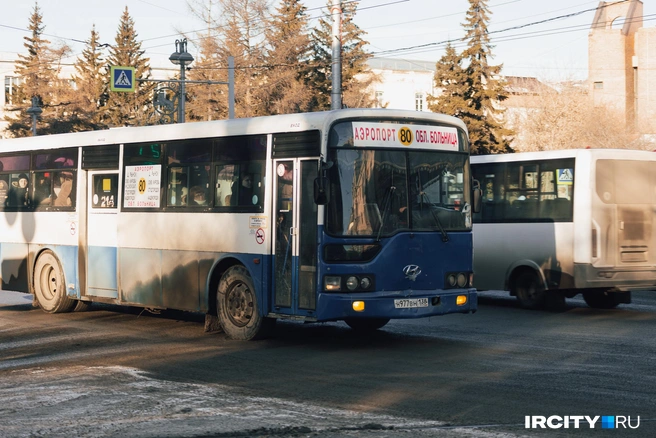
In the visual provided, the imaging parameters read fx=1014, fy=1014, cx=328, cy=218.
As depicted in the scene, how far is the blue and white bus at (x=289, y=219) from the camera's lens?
40.4ft

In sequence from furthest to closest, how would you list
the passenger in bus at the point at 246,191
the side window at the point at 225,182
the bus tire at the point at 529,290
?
the bus tire at the point at 529,290
the side window at the point at 225,182
the passenger in bus at the point at 246,191

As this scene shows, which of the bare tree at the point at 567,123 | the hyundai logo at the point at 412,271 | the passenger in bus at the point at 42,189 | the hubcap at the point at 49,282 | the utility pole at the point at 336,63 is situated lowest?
the hubcap at the point at 49,282

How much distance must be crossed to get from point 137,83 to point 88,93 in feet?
23.6

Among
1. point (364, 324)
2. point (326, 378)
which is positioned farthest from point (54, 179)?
point (326, 378)

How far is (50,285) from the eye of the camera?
17484 mm

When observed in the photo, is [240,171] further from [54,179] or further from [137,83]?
[137,83]

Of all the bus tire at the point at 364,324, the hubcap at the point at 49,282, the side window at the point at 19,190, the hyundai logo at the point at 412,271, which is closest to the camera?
the hyundai logo at the point at 412,271

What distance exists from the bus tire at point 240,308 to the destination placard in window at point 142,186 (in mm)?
2142

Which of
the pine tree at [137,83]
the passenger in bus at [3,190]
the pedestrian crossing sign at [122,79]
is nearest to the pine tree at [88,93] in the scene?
the pine tree at [137,83]

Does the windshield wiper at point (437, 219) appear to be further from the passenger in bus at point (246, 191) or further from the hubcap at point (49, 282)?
the hubcap at point (49, 282)

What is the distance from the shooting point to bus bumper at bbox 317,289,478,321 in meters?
12.1

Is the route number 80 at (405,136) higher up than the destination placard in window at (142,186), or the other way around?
the route number 80 at (405,136)

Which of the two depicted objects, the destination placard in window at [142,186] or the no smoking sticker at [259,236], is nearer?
the no smoking sticker at [259,236]

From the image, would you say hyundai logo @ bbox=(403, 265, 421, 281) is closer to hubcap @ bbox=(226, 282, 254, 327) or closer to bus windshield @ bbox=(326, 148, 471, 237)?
bus windshield @ bbox=(326, 148, 471, 237)
